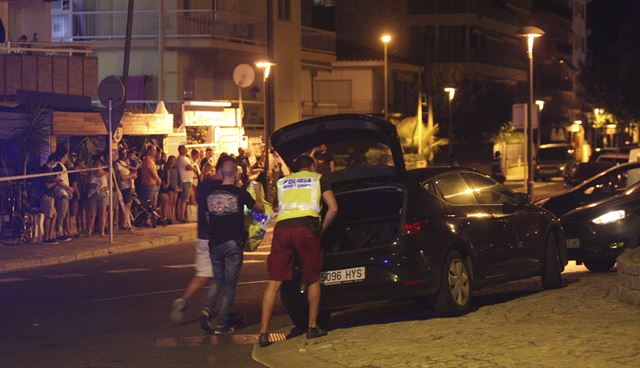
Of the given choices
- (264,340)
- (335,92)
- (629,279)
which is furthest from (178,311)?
(335,92)

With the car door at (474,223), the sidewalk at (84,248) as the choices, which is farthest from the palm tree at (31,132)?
the car door at (474,223)

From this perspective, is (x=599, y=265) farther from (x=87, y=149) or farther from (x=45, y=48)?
(x=45, y=48)

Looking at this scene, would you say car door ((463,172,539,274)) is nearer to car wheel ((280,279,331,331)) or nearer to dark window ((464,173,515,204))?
dark window ((464,173,515,204))

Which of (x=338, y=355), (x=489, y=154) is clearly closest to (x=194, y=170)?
(x=338, y=355)

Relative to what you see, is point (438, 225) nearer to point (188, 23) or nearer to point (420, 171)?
point (420, 171)

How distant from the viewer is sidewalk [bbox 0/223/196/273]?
795 inches

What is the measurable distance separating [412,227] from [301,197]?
1237 millimetres

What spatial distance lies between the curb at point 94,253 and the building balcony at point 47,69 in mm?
5263

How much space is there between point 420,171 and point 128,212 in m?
14.8

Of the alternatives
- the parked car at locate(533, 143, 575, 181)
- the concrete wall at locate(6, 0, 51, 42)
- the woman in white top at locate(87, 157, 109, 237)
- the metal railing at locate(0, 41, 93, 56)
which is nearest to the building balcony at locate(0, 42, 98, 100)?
the metal railing at locate(0, 41, 93, 56)

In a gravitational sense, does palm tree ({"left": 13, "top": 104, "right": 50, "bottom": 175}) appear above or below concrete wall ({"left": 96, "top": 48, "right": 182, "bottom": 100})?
below

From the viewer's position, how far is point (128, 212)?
26.2 metres

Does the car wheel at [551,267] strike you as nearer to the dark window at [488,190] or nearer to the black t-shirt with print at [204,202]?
the dark window at [488,190]

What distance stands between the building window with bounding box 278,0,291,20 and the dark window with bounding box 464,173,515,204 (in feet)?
111
